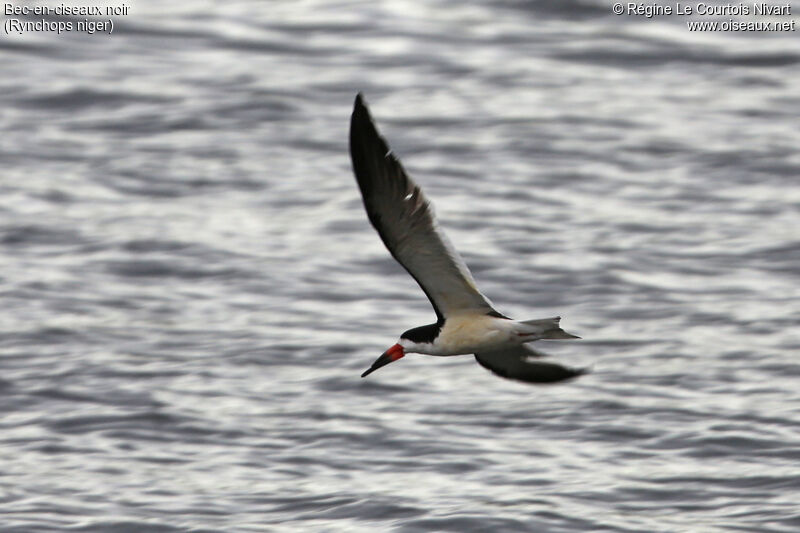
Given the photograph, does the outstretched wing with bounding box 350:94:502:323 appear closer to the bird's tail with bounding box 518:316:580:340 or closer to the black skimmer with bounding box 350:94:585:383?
the black skimmer with bounding box 350:94:585:383

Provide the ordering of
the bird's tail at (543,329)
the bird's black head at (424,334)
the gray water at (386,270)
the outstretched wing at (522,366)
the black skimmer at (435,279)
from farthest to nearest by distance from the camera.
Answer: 1. the gray water at (386,270)
2. the outstretched wing at (522,366)
3. the bird's black head at (424,334)
4. the bird's tail at (543,329)
5. the black skimmer at (435,279)

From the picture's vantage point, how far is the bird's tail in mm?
9938

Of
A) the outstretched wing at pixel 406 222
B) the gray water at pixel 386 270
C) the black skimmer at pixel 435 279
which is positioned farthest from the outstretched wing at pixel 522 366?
the gray water at pixel 386 270

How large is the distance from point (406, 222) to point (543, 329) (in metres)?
1.14

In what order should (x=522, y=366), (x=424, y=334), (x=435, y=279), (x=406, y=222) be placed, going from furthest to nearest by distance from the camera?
(x=522, y=366), (x=424, y=334), (x=435, y=279), (x=406, y=222)

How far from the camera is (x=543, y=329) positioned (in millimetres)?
10102

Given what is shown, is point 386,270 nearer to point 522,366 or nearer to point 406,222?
point 522,366

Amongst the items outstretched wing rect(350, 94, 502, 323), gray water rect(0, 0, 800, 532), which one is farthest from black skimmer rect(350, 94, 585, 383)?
gray water rect(0, 0, 800, 532)

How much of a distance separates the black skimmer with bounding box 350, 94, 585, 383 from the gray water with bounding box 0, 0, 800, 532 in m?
2.82

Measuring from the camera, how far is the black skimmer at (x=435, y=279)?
9648 millimetres

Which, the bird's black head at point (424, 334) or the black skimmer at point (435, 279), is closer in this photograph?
the black skimmer at point (435, 279)

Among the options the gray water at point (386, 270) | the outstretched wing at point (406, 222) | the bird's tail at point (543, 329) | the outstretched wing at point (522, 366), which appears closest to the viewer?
the outstretched wing at point (406, 222)

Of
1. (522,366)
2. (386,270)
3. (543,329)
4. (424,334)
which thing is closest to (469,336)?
(424,334)

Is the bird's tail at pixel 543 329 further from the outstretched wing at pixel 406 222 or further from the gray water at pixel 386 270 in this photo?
the gray water at pixel 386 270
